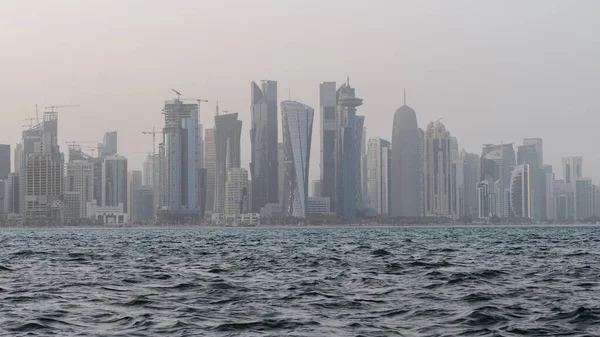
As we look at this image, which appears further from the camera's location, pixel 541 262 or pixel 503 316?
pixel 541 262

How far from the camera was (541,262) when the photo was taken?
→ 64750 millimetres

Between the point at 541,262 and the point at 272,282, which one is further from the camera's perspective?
the point at 541,262

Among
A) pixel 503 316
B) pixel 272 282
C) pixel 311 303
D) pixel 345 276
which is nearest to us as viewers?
pixel 503 316

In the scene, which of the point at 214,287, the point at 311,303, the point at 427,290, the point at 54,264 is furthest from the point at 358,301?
the point at 54,264

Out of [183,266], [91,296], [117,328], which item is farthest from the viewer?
[183,266]

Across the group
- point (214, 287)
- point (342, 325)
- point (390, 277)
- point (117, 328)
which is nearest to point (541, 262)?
point (390, 277)

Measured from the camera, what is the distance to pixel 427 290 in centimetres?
4206

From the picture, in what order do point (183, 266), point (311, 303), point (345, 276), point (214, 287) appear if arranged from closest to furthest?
point (311, 303) → point (214, 287) → point (345, 276) → point (183, 266)

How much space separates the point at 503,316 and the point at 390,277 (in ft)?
56.8

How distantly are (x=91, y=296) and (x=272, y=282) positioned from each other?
410 inches

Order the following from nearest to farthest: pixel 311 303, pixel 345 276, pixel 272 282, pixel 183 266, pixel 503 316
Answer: pixel 503 316 < pixel 311 303 < pixel 272 282 < pixel 345 276 < pixel 183 266

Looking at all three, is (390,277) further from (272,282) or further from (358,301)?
(358,301)

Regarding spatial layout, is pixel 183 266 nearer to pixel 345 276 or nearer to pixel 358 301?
pixel 345 276

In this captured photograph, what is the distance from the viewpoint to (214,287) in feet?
145
